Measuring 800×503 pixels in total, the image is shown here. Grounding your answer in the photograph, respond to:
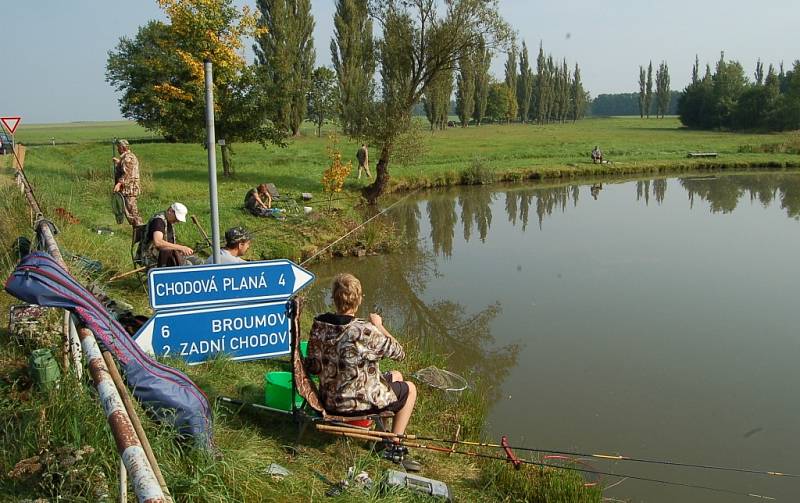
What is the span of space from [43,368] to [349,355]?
1.68 meters

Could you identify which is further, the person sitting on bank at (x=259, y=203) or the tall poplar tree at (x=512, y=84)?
the tall poplar tree at (x=512, y=84)

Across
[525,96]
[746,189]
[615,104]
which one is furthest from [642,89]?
[746,189]

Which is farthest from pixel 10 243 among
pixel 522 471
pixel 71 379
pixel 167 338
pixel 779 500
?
pixel 779 500

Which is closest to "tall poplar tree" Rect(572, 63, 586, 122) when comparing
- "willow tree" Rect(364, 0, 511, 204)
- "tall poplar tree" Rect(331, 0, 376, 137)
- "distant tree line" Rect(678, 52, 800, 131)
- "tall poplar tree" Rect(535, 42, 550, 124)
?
"tall poplar tree" Rect(535, 42, 550, 124)

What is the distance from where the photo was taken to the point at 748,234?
635 inches

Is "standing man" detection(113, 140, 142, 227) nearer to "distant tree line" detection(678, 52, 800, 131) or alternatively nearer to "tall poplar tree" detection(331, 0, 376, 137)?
"tall poplar tree" detection(331, 0, 376, 137)

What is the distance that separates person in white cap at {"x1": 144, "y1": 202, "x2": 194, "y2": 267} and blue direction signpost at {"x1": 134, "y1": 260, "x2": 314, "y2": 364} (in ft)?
6.91

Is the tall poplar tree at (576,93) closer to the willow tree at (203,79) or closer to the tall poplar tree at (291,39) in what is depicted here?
the tall poplar tree at (291,39)

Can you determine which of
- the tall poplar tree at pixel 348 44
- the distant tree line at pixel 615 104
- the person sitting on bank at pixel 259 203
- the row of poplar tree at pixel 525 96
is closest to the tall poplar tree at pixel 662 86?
the row of poplar tree at pixel 525 96

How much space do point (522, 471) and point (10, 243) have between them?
6.09 metres

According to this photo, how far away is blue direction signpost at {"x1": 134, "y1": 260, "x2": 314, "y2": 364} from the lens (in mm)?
4543

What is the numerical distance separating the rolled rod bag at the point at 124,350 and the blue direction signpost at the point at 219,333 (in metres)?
1.30

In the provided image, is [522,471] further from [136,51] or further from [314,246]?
[136,51]

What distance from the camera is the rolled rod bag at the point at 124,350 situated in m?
2.61
